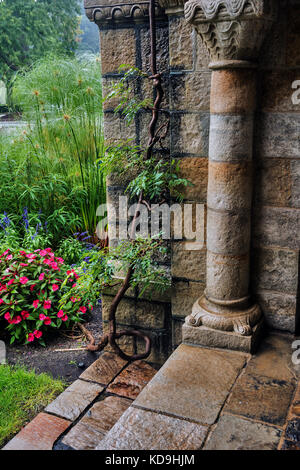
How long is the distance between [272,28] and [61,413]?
6.73 ft

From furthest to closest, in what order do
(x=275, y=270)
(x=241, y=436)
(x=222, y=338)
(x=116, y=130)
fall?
(x=116, y=130)
(x=275, y=270)
(x=222, y=338)
(x=241, y=436)

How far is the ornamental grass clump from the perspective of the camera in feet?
11.0

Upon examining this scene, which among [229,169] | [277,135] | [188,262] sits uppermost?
[277,135]

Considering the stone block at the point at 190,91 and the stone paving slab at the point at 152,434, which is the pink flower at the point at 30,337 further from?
the stone block at the point at 190,91

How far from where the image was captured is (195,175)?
95.1 inches

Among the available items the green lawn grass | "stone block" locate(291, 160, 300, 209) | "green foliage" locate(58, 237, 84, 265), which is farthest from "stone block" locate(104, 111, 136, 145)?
the green lawn grass

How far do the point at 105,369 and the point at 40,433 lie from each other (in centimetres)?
64

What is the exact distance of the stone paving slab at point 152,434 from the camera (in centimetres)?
163

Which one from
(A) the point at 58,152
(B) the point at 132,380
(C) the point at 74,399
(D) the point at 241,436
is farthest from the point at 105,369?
(A) the point at 58,152

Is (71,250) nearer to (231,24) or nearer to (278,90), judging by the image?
(278,90)

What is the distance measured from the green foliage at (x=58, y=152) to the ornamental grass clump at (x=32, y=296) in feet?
2.18
